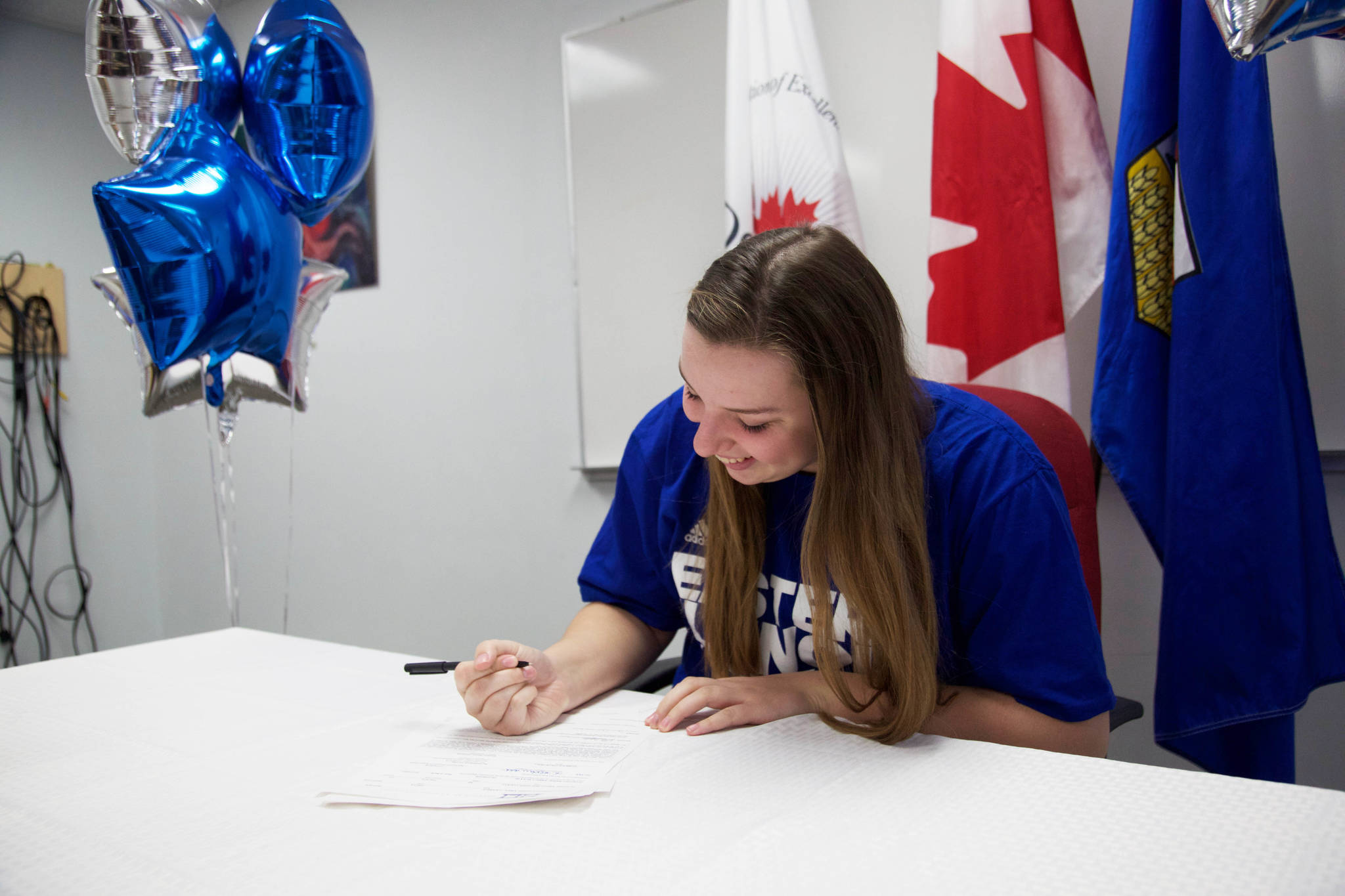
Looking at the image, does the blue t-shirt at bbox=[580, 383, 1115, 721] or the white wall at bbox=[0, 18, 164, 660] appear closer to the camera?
the blue t-shirt at bbox=[580, 383, 1115, 721]

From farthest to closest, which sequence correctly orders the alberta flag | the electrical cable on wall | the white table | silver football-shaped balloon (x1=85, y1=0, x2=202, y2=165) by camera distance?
the electrical cable on wall → the alberta flag → silver football-shaped balloon (x1=85, y1=0, x2=202, y2=165) → the white table

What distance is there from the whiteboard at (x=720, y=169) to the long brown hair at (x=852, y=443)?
2.86 ft

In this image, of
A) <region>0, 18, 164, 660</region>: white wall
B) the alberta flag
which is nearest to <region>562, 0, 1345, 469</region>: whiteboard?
the alberta flag

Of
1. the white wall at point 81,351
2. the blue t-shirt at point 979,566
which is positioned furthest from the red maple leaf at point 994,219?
the white wall at point 81,351

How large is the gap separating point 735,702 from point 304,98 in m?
0.98

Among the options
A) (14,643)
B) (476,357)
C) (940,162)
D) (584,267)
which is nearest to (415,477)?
(476,357)

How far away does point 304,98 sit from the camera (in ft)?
3.95

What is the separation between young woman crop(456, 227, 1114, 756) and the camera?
85 centimetres

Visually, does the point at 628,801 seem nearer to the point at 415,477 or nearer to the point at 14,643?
the point at 415,477

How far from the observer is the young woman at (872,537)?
2.79 feet

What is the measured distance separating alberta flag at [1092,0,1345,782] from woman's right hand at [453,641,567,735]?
0.96 meters

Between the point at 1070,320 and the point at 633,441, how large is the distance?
0.95m

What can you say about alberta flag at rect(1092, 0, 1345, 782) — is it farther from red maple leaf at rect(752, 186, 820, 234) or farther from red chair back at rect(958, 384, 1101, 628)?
red maple leaf at rect(752, 186, 820, 234)

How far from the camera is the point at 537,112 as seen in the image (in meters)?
2.39
